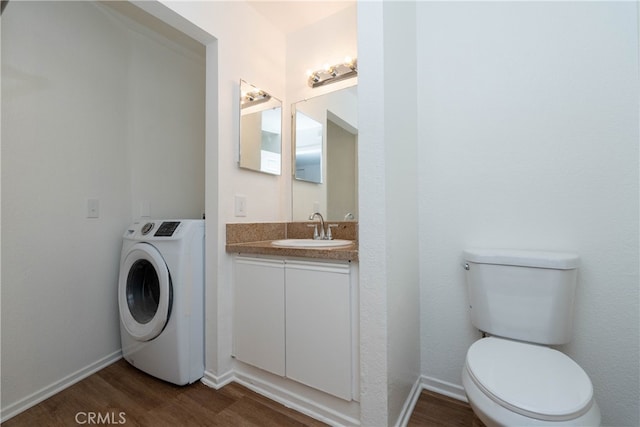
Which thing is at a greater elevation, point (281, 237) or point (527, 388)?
point (281, 237)

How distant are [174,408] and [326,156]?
5.68 feet

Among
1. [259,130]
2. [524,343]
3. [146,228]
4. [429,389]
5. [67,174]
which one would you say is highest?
[259,130]

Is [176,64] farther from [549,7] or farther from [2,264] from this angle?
[549,7]

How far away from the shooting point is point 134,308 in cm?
178

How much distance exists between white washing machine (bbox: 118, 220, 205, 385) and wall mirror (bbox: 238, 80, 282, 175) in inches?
21.6

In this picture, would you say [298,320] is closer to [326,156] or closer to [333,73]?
[326,156]

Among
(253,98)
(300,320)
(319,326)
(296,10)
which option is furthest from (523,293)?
(296,10)

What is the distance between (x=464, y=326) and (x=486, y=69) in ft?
4.45

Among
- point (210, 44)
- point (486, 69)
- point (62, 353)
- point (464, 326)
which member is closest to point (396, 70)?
point (486, 69)

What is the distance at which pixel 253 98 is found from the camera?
1870 mm

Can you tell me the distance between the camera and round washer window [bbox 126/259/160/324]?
5.76 feet

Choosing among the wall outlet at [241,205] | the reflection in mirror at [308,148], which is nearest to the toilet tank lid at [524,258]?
the reflection in mirror at [308,148]

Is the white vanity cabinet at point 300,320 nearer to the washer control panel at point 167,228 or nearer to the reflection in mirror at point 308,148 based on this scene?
the washer control panel at point 167,228

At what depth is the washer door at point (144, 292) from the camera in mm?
1585
